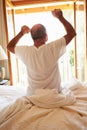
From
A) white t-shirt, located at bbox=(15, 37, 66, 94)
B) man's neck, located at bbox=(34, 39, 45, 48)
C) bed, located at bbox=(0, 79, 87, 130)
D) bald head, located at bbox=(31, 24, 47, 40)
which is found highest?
bald head, located at bbox=(31, 24, 47, 40)

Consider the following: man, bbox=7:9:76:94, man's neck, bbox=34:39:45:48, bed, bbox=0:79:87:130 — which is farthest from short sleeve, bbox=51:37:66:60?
bed, bbox=0:79:87:130

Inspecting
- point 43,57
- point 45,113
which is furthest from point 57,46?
point 45,113

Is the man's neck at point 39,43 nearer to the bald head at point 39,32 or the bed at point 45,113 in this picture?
the bald head at point 39,32

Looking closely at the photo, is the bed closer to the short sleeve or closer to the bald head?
the short sleeve

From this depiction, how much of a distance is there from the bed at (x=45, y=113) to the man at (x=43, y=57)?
92mm

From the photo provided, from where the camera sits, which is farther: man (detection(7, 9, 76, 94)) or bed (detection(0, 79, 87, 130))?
man (detection(7, 9, 76, 94))

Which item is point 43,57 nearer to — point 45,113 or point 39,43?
point 39,43

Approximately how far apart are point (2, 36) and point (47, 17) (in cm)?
81

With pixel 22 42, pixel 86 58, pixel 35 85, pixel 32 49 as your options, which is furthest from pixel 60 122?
pixel 22 42

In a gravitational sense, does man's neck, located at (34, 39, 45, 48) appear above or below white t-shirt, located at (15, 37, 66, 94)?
above

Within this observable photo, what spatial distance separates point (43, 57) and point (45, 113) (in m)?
0.44

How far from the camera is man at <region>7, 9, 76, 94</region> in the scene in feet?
4.82

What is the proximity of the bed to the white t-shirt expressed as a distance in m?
0.09

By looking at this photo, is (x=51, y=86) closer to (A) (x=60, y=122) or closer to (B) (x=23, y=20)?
(A) (x=60, y=122)
